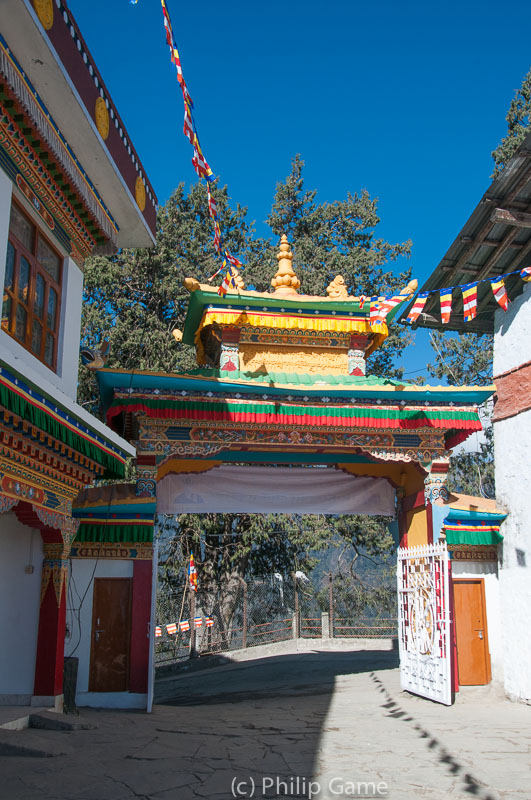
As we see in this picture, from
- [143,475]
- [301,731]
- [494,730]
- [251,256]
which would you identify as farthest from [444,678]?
[251,256]

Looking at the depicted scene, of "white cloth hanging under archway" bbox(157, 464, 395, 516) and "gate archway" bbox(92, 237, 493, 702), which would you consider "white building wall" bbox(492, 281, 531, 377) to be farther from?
"white cloth hanging under archway" bbox(157, 464, 395, 516)

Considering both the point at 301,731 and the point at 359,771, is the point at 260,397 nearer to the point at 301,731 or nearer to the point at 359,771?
the point at 301,731

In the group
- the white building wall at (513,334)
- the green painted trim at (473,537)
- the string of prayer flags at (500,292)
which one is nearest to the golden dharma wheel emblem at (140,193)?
the string of prayer flags at (500,292)

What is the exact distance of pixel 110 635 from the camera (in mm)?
9742

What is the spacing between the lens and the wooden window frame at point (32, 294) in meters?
6.80

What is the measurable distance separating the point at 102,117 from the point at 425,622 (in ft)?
26.2

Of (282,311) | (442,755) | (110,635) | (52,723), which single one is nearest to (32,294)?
(52,723)

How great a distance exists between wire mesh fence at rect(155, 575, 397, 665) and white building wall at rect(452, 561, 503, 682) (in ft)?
28.9

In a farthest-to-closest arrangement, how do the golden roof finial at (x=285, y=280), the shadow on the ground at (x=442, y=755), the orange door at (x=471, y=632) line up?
1. the golden roof finial at (x=285, y=280)
2. the orange door at (x=471, y=632)
3. the shadow on the ground at (x=442, y=755)

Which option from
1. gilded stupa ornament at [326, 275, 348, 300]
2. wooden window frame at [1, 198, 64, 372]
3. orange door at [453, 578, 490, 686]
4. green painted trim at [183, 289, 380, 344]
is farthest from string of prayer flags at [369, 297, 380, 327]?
wooden window frame at [1, 198, 64, 372]

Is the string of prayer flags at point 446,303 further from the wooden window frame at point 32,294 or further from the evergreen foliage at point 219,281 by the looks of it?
the evergreen foliage at point 219,281

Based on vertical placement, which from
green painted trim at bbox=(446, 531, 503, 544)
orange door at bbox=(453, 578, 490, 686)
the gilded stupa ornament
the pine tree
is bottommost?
orange door at bbox=(453, 578, 490, 686)

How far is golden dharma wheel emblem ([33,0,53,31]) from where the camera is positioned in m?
5.51

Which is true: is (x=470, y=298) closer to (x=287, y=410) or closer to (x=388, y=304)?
(x=388, y=304)
